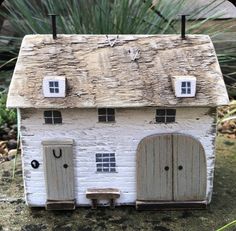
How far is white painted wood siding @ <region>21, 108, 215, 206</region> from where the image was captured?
1.79 meters

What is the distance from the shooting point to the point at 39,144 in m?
1.82

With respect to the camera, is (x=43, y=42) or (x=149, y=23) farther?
(x=149, y=23)

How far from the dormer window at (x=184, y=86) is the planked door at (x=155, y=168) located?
6.2 inches

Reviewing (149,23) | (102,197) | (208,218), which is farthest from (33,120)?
(149,23)

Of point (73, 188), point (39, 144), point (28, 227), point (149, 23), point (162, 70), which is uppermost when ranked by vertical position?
point (149, 23)

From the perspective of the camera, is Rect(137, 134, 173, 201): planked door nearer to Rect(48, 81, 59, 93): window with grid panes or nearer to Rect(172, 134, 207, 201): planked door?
Rect(172, 134, 207, 201): planked door

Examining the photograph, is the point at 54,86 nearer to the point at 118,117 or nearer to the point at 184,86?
the point at 118,117

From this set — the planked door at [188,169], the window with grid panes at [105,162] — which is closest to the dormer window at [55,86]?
the window with grid panes at [105,162]

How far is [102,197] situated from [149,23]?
3.88 ft

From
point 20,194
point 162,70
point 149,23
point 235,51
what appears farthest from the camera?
point 235,51

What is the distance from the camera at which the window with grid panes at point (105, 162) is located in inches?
72.2

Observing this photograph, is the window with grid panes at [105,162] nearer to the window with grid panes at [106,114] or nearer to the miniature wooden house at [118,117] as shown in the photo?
the miniature wooden house at [118,117]

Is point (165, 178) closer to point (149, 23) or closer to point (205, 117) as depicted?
point (205, 117)

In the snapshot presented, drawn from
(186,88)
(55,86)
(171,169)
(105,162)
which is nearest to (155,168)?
(171,169)
